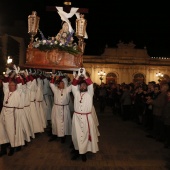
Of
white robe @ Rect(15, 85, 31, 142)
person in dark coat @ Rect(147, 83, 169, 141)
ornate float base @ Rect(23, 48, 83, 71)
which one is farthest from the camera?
person in dark coat @ Rect(147, 83, 169, 141)

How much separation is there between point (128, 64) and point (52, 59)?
128ft

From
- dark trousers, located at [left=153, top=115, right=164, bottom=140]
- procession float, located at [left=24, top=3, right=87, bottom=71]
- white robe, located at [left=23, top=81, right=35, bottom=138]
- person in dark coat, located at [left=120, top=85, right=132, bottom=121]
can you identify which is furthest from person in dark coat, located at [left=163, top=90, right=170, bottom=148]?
person in dark coat, located at [left=120, top=85, right=132, bottom=121]

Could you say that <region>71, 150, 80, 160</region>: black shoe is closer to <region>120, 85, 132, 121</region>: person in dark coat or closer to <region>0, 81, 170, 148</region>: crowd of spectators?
<region>0, 81, 170, 148</region>: crowd of spectators

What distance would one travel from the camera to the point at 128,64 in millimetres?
46594

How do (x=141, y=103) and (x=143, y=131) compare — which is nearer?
(x=143, y=131)

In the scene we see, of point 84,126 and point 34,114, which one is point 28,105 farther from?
point 84,126

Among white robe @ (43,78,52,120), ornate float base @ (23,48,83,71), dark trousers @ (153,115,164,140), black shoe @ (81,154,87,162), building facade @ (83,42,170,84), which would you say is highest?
building facade @ (83,42,170,84)

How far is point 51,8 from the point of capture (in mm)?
9531

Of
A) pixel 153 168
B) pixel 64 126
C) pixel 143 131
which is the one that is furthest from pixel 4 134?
pixel 143 131

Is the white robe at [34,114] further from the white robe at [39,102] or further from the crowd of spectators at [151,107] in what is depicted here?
the crowd of spectators at [151,107]

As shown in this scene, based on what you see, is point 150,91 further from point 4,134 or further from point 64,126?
point 4,134

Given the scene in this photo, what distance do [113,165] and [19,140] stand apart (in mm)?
2708

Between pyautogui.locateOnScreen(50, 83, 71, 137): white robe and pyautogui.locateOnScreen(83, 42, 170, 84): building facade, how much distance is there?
1436 inches

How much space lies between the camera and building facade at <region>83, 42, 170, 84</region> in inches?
1815
